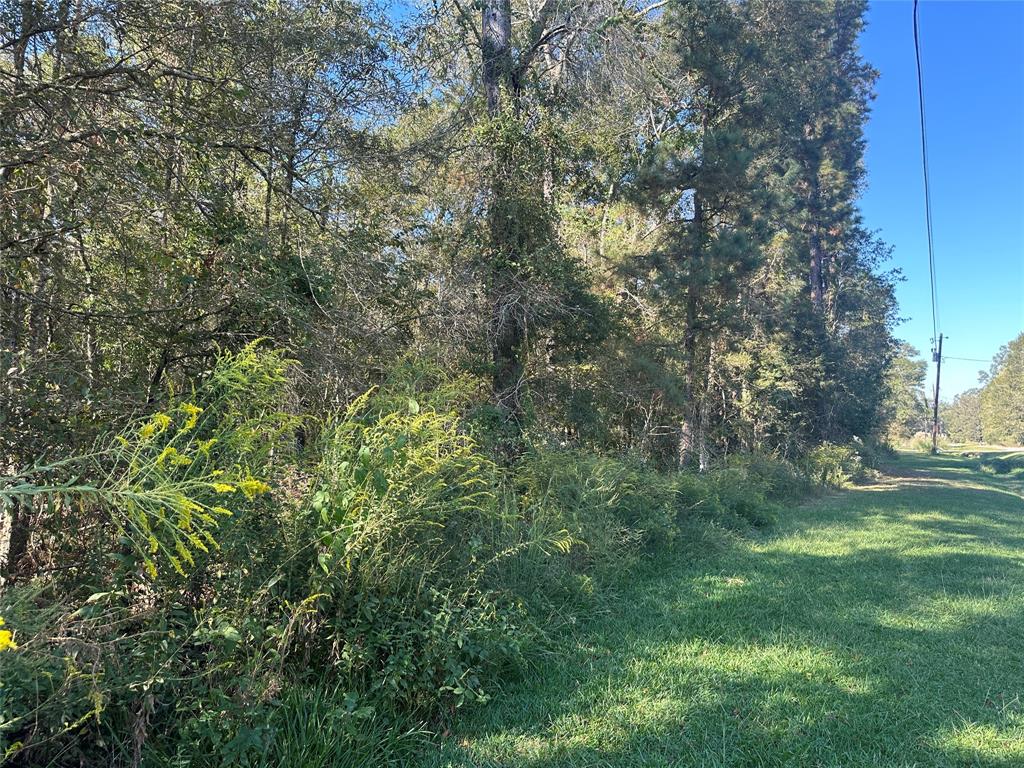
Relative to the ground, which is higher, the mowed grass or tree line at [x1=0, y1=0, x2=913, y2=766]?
tree line at [x1=0, y1=0, x2=913, y2=766]

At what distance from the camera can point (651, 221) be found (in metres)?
12.3

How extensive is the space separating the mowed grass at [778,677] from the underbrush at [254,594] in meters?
0.39

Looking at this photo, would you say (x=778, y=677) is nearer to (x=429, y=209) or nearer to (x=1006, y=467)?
(x=429, y=209)

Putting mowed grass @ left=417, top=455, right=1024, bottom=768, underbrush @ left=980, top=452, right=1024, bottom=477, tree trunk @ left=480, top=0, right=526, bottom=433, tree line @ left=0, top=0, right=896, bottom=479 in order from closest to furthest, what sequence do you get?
mowed grass @ left=417, top=455, right=1024, bottom=768, tree line @ left=0, top=0, right=896, bottom=479, tree trunk @ left=480, top=0, right=526, bottom=433, underbrush @ left=980, top=452, right=1024, bottom=477

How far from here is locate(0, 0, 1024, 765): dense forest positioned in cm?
236

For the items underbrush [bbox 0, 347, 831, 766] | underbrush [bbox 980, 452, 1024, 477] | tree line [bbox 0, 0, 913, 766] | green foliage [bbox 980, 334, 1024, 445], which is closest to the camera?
underbrush [bbox 0, 347, 831, 766]

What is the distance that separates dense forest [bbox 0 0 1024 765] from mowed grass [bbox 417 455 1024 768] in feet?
1.32

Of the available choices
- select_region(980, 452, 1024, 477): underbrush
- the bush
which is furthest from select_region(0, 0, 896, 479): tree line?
select_region(980, 452, 1024, 477): underbrush

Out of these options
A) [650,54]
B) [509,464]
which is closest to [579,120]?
[650,54]

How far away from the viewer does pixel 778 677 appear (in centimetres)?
338

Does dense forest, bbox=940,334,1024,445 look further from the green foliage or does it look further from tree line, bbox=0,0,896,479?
tree line, bbox=0,0,896,479

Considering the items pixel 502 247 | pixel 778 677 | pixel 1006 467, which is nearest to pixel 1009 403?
pixel 1006 467

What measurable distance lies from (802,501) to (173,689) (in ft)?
44.8

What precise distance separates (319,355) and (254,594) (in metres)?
2.46
